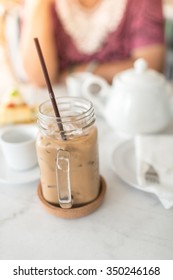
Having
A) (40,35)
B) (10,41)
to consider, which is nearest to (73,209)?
(40,35)

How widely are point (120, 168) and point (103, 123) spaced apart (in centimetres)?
22

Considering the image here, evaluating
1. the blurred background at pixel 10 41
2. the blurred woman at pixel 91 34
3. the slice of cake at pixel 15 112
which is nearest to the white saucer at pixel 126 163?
the slice of cake at pixel 15 112

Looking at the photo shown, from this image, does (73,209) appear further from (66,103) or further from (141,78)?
(141,78)

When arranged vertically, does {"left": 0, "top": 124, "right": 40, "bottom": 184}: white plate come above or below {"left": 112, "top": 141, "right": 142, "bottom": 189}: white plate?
above

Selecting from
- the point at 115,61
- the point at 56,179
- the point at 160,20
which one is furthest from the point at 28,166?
the point at 160,20

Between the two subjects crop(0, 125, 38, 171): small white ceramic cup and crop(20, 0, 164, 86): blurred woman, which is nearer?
crop(0, 125, 38, 171): small white ceramic cup

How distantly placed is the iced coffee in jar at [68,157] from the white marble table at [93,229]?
0.04 m

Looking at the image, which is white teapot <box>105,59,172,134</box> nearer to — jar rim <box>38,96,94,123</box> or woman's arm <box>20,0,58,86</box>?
jar rim <box>38,96,94,123</box>

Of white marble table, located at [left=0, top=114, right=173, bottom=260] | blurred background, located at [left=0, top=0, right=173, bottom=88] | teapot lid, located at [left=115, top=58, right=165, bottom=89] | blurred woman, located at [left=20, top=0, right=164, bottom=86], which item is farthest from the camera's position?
blurred background, located at [left=0, top=0, right=173, bottom=88]

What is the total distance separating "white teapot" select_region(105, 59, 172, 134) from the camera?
29.0 inches

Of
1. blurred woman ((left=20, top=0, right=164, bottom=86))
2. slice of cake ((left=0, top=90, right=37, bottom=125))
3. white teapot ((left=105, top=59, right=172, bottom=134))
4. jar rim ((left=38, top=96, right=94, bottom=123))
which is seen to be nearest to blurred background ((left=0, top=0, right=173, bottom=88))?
blurred woman ((left=20, top=0, right=164, bottom=86))

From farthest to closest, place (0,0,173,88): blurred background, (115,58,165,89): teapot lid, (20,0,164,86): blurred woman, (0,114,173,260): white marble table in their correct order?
(0,0,173,88): blurred background < (20,0,164,86): blurred woman < (115,58,165,89): teapot lid < (0,114,173,260): white marble table

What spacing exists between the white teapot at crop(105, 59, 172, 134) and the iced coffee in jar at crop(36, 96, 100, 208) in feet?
0.72

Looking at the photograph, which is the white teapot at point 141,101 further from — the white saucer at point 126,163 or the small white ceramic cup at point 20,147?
the small white ceramic cup at point 20,147
